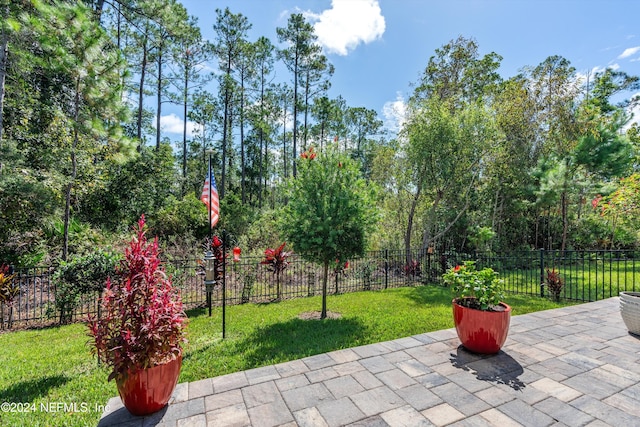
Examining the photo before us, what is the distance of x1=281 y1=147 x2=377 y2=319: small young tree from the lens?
4.82m

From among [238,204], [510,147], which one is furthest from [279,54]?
[510,147]

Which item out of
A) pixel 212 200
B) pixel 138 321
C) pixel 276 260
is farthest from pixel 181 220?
pixel 138 321

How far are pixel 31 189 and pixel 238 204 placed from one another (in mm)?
7486

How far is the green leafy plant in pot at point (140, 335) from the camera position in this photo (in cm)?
206

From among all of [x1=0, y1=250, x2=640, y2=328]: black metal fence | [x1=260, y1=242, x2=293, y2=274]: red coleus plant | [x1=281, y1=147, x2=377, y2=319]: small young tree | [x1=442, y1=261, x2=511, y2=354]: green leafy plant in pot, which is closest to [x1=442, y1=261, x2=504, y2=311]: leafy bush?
[x1=442, y1=261, x2=511, y2=354]: green leafy plant in pot

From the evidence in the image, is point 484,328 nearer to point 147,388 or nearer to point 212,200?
point 147,388

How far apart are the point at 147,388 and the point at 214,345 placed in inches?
72.3

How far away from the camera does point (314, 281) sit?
797cm

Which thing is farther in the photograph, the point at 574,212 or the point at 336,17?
the point at 574,212

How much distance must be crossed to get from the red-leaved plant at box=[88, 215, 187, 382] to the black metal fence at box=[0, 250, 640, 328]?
3362 millimetres

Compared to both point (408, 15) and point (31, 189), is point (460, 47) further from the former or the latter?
point (31, 189)

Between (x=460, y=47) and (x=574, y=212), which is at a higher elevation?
(x=460, y=47)

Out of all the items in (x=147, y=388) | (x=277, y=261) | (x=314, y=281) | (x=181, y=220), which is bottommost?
(x=314, y=281)

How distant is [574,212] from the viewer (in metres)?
14.1
